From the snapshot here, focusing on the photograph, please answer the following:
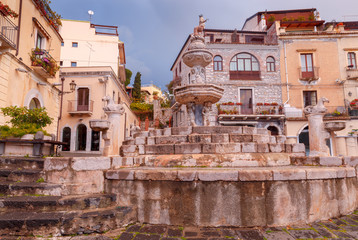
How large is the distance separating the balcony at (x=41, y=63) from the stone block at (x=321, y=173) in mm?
12163

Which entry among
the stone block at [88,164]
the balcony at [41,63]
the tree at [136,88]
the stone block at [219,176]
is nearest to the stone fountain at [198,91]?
the stone block at [88,164]

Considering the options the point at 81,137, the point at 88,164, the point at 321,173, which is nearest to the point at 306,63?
the point at 321,173

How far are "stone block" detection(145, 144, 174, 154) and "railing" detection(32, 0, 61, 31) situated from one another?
1038cm

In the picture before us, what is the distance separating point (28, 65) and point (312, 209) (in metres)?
12.7

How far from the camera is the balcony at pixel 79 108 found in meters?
20.5

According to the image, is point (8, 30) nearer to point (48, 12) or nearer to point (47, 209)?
point (48, 12)

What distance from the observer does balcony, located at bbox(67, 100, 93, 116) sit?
67.4 feet

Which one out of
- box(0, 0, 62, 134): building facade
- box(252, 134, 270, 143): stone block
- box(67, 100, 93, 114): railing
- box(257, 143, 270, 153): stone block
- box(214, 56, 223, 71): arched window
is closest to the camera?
box(257, 143, 270, 153): stone block

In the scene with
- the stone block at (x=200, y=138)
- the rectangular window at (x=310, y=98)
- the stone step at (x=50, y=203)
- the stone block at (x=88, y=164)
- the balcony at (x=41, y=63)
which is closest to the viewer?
the stone step at (x=50, y=203)

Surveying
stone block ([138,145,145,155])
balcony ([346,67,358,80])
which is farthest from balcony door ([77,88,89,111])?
balcony ([346,67,358,80])

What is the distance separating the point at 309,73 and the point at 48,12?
75.5 ft

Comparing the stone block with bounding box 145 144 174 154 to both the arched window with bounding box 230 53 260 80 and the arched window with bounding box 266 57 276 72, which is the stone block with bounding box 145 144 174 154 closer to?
the arched window with bounding box 230 53 260 80

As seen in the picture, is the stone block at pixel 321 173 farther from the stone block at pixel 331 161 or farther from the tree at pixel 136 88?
the tree at pixel 136 88

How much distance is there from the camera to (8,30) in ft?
31.0
